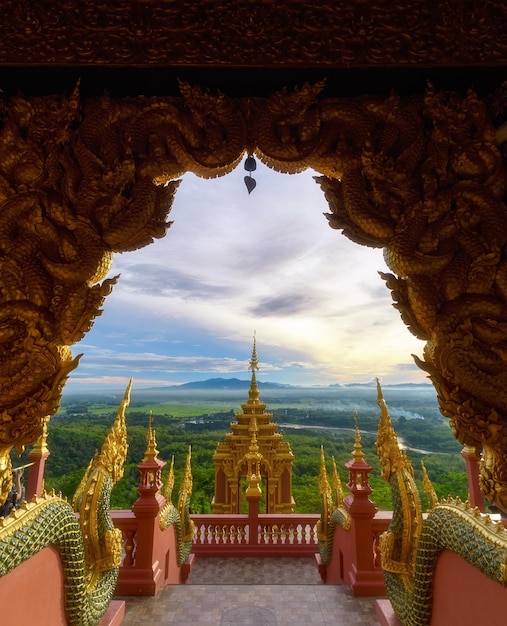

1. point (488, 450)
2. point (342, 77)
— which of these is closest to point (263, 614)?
point (488, 450)

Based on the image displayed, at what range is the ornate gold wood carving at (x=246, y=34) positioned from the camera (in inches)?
98.6

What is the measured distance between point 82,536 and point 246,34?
223 inches

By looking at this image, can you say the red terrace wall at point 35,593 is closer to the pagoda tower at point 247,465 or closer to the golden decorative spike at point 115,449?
the golden decorative spike at point 115,449

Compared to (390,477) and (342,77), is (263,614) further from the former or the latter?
(342,77)

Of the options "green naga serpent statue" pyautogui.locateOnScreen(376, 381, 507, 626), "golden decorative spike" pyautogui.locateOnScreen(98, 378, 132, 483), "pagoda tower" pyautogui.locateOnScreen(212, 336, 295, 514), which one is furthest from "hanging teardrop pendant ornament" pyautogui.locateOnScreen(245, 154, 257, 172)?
"pagoda tower" pyautogui.locateOnScreen(212, 336, 295, 514)

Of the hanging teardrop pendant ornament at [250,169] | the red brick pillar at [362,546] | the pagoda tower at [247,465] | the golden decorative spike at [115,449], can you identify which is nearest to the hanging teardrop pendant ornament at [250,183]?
the hanging teardrop pendant ornament at [250,169]

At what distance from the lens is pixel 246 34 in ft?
8.32

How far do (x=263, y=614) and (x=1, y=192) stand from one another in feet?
21.4

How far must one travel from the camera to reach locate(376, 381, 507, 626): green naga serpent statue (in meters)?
2.76

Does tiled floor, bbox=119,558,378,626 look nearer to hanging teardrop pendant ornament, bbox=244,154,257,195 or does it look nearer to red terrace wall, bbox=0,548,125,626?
red terrace wall, bbox=0,548,125,626

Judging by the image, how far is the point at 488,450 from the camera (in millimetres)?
2141

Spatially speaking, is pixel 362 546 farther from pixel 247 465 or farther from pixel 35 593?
pixel 247 465

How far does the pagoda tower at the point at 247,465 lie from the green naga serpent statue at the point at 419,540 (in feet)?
27.1

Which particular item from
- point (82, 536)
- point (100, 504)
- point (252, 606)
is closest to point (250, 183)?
point (82, 536)
